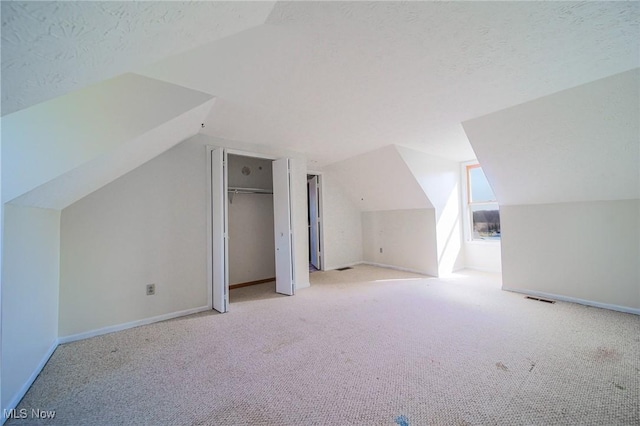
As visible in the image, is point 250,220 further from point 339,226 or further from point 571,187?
point 571,187

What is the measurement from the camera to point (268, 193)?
4.84m

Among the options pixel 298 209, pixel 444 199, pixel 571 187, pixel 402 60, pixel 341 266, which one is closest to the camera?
pixel 402 60

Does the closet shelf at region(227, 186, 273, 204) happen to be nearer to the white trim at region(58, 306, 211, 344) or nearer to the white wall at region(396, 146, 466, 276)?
the white trim at region(58, 306, 211, 344)

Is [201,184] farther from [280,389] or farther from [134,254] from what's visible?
[280,389]

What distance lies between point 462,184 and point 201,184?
5.13 m

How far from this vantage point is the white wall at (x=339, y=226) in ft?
18.4

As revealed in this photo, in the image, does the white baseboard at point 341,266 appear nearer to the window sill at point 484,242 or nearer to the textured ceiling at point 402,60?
the window sill at point 484,242

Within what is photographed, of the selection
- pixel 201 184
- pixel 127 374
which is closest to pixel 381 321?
pixel 127 374

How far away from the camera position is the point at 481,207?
5.11 m

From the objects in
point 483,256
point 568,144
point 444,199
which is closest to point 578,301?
point 483,256

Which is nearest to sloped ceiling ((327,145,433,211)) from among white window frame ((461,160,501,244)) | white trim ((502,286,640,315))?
white window frame ((461,160,501,244))

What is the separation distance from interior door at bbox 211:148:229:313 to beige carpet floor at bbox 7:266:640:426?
27cm

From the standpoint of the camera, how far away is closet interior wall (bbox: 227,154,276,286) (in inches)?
174

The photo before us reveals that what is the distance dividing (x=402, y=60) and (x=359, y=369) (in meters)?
2.39
